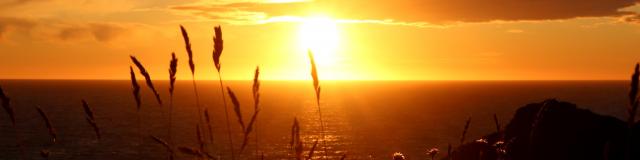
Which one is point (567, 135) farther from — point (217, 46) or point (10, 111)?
point (10, 111)

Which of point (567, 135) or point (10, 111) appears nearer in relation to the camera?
point (10, 111)

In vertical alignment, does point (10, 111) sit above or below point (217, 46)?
below

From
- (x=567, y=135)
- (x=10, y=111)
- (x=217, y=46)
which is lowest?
(x=567, y=135)

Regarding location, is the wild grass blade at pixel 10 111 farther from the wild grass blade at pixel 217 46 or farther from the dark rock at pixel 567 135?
the dark rock at pixel 567 135

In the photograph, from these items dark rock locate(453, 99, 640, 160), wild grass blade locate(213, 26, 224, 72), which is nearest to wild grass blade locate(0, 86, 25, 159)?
wild grass blade locate(213, 26, 224, 72)

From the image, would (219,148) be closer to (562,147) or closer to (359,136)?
(359,136)

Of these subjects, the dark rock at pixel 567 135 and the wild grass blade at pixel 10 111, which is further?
the dark rock at pixel 567 135

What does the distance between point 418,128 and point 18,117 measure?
119m

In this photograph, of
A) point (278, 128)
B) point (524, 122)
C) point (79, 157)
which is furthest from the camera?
point (278, 128)

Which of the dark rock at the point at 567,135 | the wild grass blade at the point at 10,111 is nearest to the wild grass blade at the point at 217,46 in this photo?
the wild grass blade at the point at 10,111

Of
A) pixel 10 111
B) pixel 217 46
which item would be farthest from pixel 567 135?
pixel 10 111

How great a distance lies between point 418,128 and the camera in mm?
157250

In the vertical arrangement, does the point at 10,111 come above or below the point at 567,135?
above

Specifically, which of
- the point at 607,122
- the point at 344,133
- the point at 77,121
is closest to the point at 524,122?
the point at 607,122
